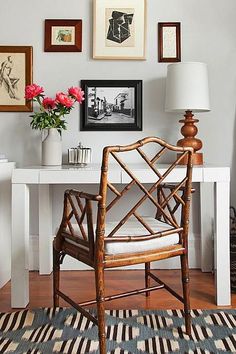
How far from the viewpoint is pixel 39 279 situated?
2672 mm

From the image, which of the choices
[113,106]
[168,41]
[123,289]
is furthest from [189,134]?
[123,289]

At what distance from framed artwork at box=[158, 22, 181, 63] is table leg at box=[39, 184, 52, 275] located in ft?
4.25

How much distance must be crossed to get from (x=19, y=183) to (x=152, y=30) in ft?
5.09

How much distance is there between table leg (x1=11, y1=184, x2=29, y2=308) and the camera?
7.07 ft

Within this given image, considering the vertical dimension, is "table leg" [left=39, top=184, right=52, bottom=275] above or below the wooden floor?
above

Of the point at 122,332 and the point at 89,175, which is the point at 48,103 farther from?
the point at 122,332

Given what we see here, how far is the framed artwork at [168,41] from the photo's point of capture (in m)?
2.87

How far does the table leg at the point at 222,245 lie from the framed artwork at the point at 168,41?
117cm

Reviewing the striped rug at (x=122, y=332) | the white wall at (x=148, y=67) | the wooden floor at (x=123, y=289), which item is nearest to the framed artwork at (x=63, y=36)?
the white wall at (x=148, y=67)

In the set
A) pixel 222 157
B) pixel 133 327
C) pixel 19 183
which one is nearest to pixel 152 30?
pixel 222 157

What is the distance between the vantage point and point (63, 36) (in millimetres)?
2869

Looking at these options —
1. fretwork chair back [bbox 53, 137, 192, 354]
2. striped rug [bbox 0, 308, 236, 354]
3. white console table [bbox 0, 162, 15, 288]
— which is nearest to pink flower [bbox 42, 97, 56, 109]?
white console table [bbox 0, 162, 15, 288]

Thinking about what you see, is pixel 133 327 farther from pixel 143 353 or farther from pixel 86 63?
pixel 86 63

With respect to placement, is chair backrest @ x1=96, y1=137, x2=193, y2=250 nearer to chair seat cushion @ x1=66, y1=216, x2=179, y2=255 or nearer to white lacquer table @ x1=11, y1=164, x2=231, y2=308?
chair seat cushion @ x1=66, y1=216, x2=179, y2=255
